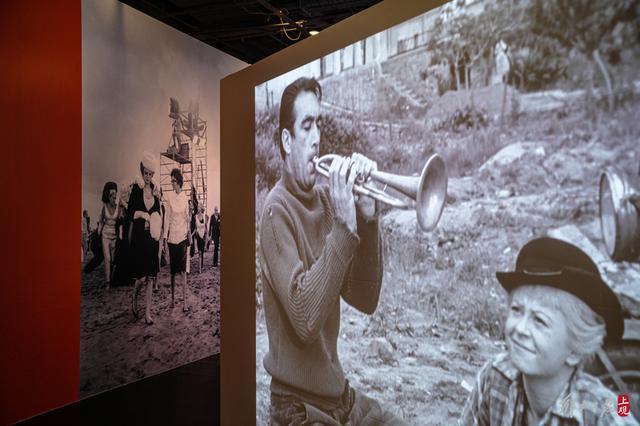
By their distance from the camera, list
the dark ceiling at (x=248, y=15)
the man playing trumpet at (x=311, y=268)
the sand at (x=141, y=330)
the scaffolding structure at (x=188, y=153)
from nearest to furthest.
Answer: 1. the man playing trumpet at (x=311, y=268)
2. the sand at (x=141, y=330)
3. the scaffolding structure at (x=188, y=153)
4. the dark ceiling at (x=248, y=15)

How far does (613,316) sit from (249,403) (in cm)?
272

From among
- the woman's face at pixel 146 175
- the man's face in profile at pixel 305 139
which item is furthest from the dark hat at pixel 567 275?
the woman's face at pixel 146 175

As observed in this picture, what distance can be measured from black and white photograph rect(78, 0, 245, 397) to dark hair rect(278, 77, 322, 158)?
8.61ft

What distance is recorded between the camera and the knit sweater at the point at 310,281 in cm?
274

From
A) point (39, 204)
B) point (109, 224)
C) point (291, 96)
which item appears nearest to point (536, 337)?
point (291, 96)

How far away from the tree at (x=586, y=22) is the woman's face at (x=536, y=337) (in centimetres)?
74

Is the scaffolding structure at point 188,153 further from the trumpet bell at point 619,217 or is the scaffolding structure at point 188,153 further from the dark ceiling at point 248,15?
the trumpet bell at point 619,217

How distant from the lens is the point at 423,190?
2.36m

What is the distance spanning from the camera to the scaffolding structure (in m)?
6.07

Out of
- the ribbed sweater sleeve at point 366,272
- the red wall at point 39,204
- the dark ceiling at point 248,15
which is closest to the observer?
the ribbed sweater sleeve at point 366,272

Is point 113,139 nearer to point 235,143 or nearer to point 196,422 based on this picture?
point 235,143

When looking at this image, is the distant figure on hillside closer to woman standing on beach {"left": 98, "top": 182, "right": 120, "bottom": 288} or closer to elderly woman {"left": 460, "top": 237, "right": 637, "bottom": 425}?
elderly woman {"left": 460, "top": 237, "right": 637, "bottom": 425}

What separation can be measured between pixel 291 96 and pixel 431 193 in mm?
1374

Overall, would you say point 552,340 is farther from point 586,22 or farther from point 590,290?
point 586,22
